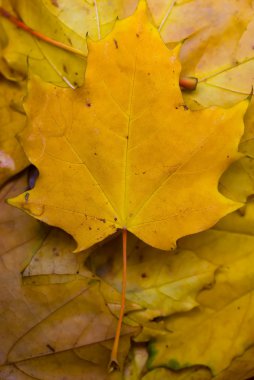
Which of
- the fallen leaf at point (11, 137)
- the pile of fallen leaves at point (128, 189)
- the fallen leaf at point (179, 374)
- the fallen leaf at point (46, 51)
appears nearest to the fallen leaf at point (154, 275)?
the pile of fallen leaves at point (128, 189)

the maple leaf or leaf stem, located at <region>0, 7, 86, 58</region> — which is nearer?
the maple leaf

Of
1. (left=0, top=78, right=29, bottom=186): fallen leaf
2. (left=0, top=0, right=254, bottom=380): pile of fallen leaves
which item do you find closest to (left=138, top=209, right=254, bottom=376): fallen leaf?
(left=0, top=0, right=254, bottom=380): pile of fallen leaves

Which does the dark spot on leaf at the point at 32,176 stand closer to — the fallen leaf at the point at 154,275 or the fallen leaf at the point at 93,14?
the fallen leaf at the point at 154,275

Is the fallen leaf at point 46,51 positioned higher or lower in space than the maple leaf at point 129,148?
higher

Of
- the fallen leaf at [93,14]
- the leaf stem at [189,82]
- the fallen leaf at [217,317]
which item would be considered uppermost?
the fallen leaf at [93,14]

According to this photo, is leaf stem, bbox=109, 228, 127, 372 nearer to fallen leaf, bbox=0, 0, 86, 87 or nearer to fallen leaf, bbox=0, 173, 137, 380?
fallen leaf, bbox=0, 173, 137, 380

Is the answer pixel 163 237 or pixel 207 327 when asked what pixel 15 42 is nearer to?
pixel 163 237

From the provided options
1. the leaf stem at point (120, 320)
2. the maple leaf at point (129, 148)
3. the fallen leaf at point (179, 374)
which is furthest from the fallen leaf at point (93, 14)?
the fallen leaf at point (179, 374)

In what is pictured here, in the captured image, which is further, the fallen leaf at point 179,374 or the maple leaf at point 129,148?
the fallen leaf at point 179,374

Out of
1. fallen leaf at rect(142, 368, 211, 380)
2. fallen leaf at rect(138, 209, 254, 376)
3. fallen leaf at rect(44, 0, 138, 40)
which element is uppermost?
fallen leaf at rect(44, 0, 138, 40)
